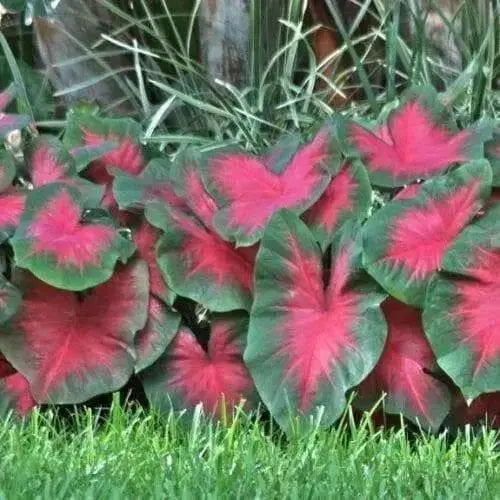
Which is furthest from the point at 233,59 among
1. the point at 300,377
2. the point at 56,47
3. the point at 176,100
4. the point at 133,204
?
the point at 300,377

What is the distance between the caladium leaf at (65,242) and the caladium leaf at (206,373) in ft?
0.97

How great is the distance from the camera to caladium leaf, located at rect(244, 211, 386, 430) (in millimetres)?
3186

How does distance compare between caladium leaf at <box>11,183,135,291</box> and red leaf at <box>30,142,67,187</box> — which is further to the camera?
red leaf at <box>30,142,67,187</box>

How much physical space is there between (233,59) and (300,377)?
5.48 feet

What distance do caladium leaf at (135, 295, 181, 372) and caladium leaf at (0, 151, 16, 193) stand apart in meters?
0.52

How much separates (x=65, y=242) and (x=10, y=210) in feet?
0.88

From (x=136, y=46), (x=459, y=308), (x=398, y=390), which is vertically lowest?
(x=398, y=390)

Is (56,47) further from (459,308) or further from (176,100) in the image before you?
(459,308)

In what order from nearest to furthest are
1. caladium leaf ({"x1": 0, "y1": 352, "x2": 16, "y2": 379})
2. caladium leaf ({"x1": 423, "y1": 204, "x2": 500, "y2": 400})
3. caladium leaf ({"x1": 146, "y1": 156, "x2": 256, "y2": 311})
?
caladium leaf ({"x1": 423, "y1": 204, "x2": 500, "y2": 400}) → caladium leaf ({"x1": 146, "y1": 156, "x2": 256, "y2": 311}) → caladium leaf ({"x1": 0, "y1": 352, "x2": 16, "y2": 379})

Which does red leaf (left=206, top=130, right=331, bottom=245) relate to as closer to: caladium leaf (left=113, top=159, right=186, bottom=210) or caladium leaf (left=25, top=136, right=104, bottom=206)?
caladium leaf (left=113, top=159, right=186, bottom=210)

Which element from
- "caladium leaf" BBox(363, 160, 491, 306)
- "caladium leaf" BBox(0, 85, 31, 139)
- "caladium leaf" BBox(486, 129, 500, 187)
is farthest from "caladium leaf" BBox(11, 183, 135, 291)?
"caladium leaf" BBox(486, 129, 500, 187)

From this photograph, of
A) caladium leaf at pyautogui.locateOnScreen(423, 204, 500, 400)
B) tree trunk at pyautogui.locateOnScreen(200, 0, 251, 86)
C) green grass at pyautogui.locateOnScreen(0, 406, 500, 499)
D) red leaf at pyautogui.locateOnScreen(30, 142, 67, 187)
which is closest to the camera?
green grass at pyautogui.locateOnScreen(0, 406, 500, 499)

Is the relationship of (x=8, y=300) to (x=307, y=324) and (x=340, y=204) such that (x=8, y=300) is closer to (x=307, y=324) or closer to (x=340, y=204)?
(x=307, y=324)

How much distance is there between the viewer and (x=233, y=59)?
179 inches
